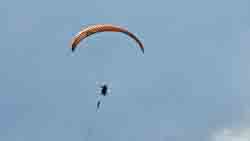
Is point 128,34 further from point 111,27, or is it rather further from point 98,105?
point 98,105

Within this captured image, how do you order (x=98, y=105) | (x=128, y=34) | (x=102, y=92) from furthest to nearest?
(x=128, y=34) < (x=102, y=92) < (x=98, y=105)

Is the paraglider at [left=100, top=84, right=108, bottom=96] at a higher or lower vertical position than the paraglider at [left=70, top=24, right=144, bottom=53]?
lower

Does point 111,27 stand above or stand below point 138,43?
above

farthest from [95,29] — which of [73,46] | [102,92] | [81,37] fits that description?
[102,92]

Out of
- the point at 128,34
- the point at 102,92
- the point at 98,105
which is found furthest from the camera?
the point at 128,34

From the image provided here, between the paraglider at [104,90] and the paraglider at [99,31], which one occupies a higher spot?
the paraglider at [99,31]

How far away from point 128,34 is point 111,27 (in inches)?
99.8

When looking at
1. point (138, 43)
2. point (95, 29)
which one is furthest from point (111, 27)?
point (138, 43)

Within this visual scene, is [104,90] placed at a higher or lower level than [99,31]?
lower

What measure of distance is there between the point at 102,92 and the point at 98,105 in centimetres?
396

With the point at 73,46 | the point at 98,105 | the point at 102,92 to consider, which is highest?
the point at 73,46

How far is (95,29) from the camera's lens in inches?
1122

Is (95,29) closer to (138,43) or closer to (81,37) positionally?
(81,37)

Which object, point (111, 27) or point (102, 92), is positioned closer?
point (102, 92)
